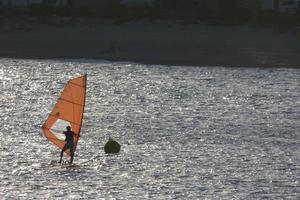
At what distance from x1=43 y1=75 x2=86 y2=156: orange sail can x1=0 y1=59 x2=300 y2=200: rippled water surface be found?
1.31 ft

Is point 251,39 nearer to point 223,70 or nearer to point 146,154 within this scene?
point 223,70

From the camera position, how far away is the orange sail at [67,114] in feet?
64.8

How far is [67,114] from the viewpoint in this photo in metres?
20.2

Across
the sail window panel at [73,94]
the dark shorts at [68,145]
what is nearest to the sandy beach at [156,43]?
the sail window panel at [73,94]

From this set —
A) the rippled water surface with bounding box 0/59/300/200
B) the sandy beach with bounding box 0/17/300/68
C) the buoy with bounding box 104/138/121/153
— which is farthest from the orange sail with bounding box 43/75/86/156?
the sandy beach with bounding box 0/17/300/68

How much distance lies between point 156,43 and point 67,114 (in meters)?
25.4

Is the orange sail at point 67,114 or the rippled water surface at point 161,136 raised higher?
the orange sail at point 67,114

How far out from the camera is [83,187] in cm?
1702

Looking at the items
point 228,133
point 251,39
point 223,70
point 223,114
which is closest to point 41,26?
point 251,39

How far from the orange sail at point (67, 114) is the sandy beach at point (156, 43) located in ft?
62.4

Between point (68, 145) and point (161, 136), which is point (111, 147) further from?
point (161, 136)

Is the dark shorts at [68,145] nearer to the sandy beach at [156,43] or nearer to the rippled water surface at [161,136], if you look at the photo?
the rippled water surface at [161,136]

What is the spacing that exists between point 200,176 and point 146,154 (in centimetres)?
225

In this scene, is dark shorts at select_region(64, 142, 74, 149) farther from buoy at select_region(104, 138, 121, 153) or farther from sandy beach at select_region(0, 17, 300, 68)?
sandy beach at select_region(0, 17, 300, 68)
